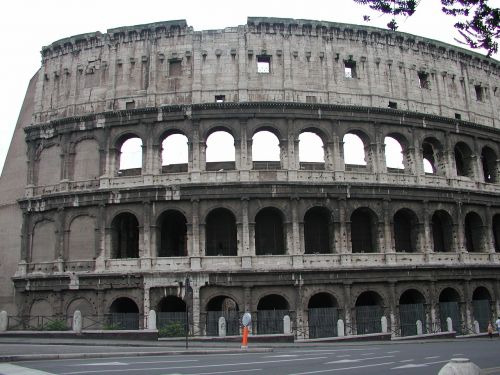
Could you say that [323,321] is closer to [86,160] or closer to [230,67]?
[230,67]

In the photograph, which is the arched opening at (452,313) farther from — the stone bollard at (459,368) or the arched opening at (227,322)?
the stone bollard at (459,368)

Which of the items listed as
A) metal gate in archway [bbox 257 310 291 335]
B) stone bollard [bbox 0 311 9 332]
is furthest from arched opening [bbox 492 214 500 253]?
stone bollard [bbox 0 311 9 332]

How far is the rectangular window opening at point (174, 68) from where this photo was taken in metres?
27.9

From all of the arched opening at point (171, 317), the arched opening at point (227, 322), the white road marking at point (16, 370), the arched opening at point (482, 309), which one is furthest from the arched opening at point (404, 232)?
the white road marking at point (16, 370)

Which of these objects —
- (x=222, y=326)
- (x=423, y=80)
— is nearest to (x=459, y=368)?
(x=222, y=326)

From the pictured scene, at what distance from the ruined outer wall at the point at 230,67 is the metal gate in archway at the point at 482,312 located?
1117 cm

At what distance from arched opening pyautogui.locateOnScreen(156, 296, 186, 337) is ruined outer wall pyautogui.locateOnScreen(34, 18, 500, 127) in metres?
10.5

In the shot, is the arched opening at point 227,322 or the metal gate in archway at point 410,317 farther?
the metal gate in archway at point 410,317

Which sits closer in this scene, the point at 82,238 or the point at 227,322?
the point at 227,322

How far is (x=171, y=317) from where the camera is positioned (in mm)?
24375

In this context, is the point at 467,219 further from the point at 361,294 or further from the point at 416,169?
the point at 361,294

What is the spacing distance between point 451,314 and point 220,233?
43.3ft

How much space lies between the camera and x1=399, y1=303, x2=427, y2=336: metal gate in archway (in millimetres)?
26375

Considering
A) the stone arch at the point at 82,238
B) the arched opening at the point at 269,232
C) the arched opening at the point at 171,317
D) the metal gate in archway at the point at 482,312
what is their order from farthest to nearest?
the metal gate in archway at the point at 482,312, the arched opening at the point at 269,232, the stone arch at the point at 82,238, the arched opening at the point at 171,317
